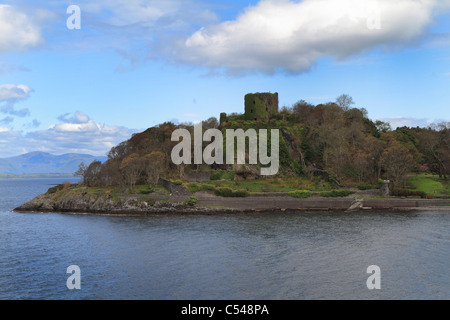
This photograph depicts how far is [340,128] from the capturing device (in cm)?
7662

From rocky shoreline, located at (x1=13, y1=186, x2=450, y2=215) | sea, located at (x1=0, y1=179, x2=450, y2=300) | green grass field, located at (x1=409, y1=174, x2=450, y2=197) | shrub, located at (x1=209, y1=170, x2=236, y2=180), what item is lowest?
sea, located at (x1=0, y1=179, x2=450, y2=300)

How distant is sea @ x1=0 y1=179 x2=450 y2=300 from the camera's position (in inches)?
908

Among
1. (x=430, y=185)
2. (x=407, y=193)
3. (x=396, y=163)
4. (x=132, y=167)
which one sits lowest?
(x=407, y=193)

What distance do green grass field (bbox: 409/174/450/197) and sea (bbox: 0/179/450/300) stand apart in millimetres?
15437

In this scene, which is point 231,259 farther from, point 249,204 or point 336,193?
point 336,193

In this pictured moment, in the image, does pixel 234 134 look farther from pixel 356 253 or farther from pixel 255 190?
pixel 356 253

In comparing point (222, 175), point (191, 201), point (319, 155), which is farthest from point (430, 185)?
point (191, 201)

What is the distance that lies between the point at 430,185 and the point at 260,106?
43830 mm

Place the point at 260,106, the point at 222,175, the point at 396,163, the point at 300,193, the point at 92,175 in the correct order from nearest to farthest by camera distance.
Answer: the point at 300,193 < the point at 396,163 < the point at 222,175 < the point at 92,175 < the point at 260,106

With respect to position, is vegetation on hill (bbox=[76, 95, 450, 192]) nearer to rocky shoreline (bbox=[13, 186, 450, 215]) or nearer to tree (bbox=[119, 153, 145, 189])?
tree (bbox=[119, 153, 145, 189])

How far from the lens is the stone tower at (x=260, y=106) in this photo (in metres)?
90.8

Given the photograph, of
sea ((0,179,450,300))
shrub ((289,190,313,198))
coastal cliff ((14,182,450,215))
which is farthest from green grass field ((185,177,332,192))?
sea ((0,179,450,300))

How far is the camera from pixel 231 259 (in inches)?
1162
